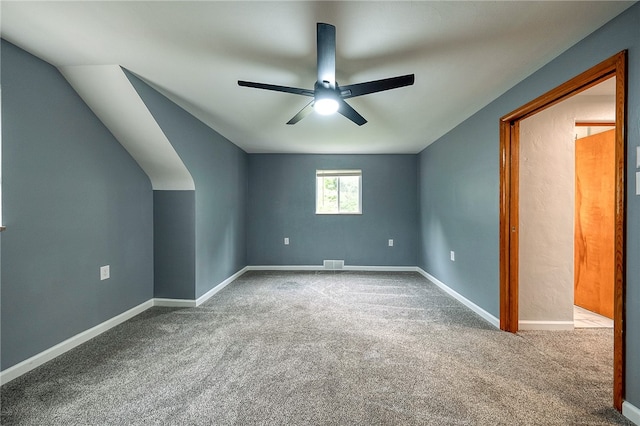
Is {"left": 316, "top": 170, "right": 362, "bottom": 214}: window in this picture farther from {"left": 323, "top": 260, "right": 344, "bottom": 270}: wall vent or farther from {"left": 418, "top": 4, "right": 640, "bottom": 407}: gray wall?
{"left": 418, "top": 4, "right": 640, "bottom": 407}: gray wall

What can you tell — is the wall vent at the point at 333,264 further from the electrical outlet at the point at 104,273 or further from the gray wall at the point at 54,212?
the electrical outlet at the point at 104,273

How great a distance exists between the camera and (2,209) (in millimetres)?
1688

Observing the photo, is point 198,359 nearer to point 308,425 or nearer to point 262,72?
point 308,425

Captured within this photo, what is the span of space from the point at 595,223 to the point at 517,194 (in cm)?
132

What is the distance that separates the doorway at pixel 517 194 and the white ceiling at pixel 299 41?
272mm

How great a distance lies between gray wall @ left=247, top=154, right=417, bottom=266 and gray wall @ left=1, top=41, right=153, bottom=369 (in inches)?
97.8

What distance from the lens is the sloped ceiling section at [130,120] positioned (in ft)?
6.89

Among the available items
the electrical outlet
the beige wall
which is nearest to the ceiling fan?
the beige wall

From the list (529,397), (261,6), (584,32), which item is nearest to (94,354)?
(261,6)

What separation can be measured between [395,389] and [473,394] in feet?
1.52

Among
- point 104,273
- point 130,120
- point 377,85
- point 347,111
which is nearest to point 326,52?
point 377,85

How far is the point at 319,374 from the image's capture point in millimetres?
1803

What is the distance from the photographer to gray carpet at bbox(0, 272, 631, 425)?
1.45 meters

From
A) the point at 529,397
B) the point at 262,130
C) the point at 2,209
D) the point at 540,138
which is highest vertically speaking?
the point at 262,130
